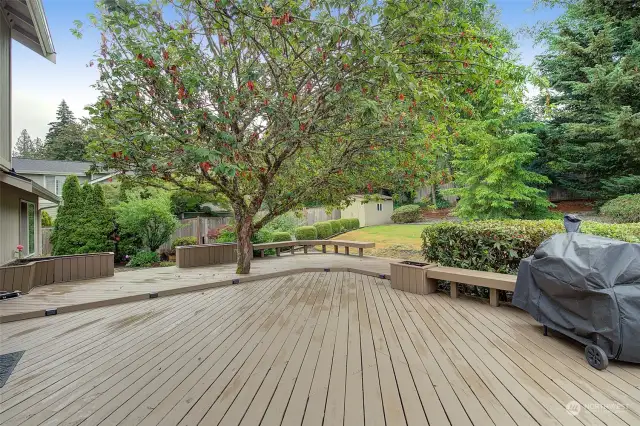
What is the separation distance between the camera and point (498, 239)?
14.1 feet

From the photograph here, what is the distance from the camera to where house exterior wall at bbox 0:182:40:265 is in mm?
5277

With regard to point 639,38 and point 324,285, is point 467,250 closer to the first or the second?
point 324,285

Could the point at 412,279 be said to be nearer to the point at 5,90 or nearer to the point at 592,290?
the point at 592,290

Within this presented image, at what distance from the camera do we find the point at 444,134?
18.8ft

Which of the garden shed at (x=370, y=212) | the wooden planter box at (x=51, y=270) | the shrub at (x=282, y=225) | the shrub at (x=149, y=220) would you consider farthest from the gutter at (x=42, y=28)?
the garden shed at (x=370, y=212)

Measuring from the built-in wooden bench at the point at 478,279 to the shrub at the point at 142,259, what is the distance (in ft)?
24.9

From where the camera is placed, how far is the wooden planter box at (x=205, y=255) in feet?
23.4

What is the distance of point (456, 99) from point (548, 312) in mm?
3287

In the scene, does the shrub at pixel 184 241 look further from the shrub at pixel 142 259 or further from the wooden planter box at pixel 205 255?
the wooden planter box at pixel 205 255

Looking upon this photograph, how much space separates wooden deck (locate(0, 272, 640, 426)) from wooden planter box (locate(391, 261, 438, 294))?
0.80 meters

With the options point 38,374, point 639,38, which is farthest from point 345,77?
point 639,38

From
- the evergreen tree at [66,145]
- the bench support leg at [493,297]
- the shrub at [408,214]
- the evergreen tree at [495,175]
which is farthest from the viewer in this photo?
the evergreen tree at [66,145]

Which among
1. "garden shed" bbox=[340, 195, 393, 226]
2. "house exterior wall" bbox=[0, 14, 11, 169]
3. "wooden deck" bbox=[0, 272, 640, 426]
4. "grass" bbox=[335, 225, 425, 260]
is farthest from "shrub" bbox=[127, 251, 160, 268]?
"garden shed" bbox=[340, 195, 393, 226]

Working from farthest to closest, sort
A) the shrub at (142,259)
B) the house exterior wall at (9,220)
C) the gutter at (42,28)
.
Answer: the shrub at (142,259)
the house exterior wall at (9,220)
the gutter at (42,28)
